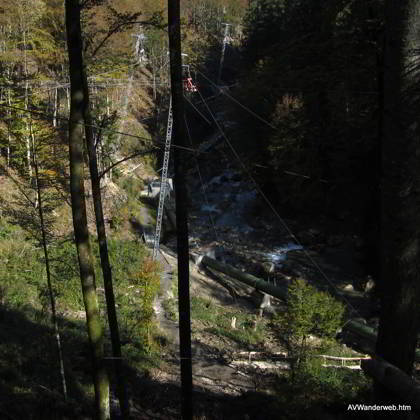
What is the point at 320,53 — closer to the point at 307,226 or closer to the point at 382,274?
the point at 382,274

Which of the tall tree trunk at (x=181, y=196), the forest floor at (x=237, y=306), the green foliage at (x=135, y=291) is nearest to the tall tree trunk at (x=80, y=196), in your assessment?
the tall tree trunk at (x=181, y=196)

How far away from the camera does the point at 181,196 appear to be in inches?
248

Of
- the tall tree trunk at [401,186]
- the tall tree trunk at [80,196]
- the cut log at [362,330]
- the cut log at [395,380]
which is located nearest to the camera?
the cut log at [395,380]

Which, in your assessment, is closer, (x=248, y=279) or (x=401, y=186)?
(x=401, y=186)

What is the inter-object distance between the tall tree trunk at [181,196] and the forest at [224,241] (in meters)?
0.03

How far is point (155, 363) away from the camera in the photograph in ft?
40.9

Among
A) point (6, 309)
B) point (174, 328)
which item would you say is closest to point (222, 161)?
point (174, 328)

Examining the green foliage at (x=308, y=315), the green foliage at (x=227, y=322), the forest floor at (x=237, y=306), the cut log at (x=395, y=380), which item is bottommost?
the green foliage at (x=227, y=322)

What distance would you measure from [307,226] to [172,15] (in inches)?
983

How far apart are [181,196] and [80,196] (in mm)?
1391

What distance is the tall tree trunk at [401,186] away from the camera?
2922 mm

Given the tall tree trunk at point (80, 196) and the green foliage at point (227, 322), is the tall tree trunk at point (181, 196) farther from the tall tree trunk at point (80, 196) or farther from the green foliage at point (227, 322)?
the green foliage at point (227, 322)

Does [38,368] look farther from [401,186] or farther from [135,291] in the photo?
[401,186]

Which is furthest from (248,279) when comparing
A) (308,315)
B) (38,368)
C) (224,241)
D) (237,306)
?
(38,368)
